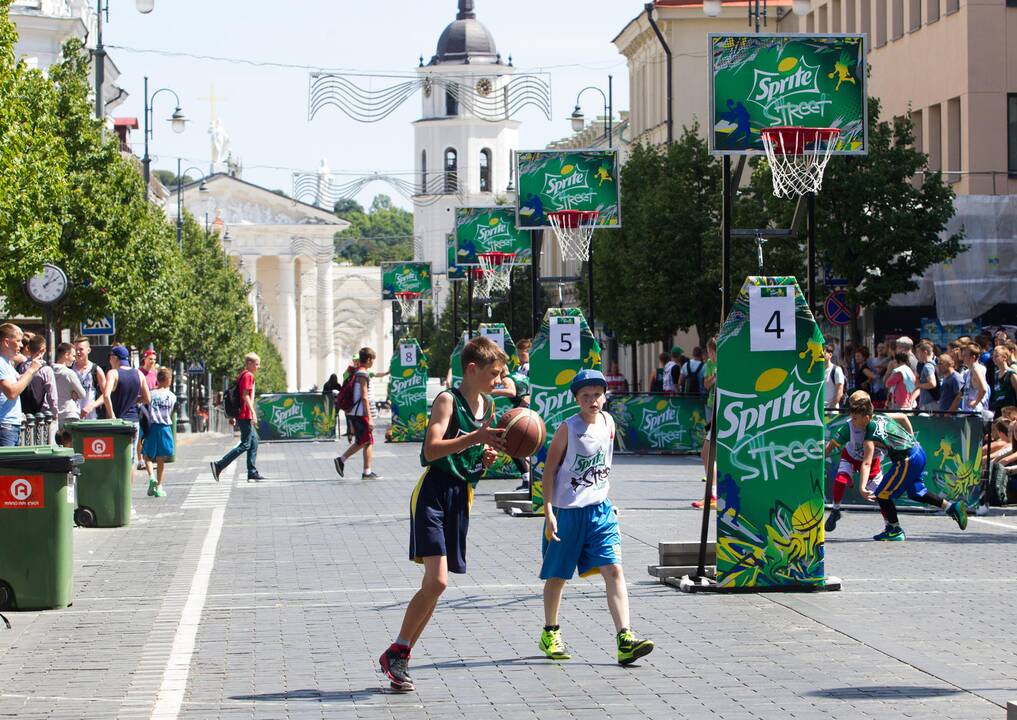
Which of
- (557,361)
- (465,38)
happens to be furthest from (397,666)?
(465,38)

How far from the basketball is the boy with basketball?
0.10 meters

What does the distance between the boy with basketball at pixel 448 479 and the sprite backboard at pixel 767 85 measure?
5659 mm

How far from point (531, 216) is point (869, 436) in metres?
8.77

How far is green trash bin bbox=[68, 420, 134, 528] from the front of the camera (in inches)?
741

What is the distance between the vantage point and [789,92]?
15.0 m

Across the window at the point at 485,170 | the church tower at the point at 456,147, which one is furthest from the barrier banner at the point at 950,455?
the window at the point at 485,170

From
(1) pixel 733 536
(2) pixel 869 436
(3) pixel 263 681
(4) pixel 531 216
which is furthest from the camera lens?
(4) pixel 531 216

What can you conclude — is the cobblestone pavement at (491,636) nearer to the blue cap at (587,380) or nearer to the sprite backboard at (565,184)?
the blue cap at (587,380)

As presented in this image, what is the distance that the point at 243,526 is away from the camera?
63.8ft

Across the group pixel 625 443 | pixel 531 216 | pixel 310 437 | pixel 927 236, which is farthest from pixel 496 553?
pixel 310 437

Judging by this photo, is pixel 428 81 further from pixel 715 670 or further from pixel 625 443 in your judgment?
pixel 715 670

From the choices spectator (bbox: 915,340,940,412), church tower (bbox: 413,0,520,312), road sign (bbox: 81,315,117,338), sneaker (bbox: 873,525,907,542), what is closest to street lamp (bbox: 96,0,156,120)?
road sign (bbox: 81,315,117,338)

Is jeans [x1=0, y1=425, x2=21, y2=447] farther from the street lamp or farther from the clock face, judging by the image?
the street lamp

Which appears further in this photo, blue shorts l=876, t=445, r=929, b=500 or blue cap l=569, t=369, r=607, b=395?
blue shorts l=876, t=445, r=929, b=500
